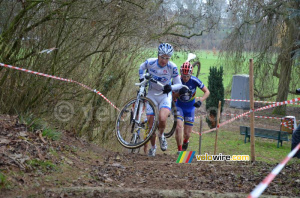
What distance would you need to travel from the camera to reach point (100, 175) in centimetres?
596

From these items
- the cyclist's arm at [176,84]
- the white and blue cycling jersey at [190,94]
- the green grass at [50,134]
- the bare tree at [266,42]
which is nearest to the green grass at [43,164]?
the green grass at [50,134]

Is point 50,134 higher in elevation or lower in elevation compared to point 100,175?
higher

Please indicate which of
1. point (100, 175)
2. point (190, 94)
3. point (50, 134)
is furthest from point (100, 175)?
point (190, 94)

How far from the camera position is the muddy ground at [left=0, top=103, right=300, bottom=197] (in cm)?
471

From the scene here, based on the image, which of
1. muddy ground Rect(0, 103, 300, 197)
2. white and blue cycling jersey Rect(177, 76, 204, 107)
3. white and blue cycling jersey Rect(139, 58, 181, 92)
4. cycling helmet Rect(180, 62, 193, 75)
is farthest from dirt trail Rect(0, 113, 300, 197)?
Answer: cycling helmet Rect(180, 62, 193, 75)

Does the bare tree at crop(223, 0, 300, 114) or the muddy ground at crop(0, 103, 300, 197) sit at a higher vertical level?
the bare tree at crop(223, 0, 300, 114)

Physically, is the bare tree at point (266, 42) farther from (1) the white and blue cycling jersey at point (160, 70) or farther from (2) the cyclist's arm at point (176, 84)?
(1) the white and blue cycling jersey at point (160, 70)

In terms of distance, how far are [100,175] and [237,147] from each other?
12.3 meters

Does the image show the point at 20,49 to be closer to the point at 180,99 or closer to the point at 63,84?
the point at 63,84

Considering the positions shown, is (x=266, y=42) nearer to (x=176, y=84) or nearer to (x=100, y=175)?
(x=176, y=84)

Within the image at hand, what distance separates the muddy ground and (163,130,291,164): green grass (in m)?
8.36

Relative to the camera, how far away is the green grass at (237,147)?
51.4ft

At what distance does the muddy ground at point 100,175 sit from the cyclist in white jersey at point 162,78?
105 cm

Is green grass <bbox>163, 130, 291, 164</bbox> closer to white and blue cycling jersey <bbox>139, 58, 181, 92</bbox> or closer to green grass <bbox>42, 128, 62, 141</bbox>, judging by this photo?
white and blue cycling jersey <bbox>139, 58, 181, 92</bbox>
